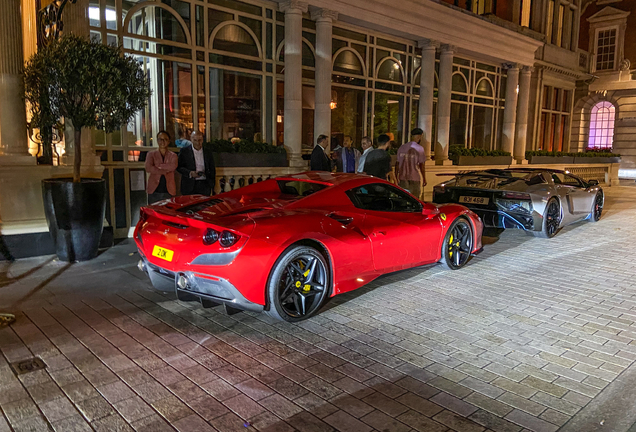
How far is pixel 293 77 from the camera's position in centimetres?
1200

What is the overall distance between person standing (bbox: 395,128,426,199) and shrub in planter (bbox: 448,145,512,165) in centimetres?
729

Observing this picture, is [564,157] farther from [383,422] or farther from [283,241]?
[383,422]

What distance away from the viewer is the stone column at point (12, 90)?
7.37 metres

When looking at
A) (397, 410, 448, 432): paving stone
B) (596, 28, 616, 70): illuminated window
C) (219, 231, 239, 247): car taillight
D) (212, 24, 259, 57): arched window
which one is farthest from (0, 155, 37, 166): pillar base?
(596, 28, 616, 70): illuminated window

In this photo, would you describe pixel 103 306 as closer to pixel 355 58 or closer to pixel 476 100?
pixel 355 58

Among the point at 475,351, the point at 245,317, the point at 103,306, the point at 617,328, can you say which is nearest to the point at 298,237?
the point at 245,317

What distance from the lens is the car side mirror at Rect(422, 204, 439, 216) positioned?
255 inches

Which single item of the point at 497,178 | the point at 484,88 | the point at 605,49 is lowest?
the point at 497,178

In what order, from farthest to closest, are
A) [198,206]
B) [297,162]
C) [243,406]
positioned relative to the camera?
[297,162], [198,206], [243,406]

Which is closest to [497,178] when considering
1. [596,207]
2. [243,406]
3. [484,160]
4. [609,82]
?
[596,207]

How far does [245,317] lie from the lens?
501 cm

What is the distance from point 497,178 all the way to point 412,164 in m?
1.79

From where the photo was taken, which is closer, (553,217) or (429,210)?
(429,210)

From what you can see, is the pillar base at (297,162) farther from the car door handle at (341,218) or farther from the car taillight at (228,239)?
the car taillight at (228,239)
